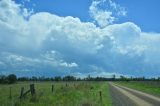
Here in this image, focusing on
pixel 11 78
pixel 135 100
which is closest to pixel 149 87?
pixel 135 100

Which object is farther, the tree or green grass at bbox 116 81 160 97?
the tree

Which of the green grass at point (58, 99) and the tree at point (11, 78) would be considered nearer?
the green grass at point (58, 99)

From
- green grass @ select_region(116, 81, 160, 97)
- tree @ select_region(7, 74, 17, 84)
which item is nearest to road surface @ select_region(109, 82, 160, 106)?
green grass @ select_region(116, 81, 160, 97)

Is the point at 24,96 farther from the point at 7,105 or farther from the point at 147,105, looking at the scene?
the point at 147,105

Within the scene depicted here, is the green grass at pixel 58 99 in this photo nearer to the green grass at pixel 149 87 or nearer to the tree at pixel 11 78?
the green grass at pixel 149 87

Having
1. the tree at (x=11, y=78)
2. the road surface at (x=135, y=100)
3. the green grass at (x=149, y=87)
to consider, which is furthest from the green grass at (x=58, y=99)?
the tree at (x=11, y=78)

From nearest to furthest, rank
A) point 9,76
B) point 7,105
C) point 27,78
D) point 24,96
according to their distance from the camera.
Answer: point 7,105 → point 24,96 → point 9,76 → point 27,78

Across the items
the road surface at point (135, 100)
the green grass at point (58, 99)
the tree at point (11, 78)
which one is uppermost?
the tree at point (11, 78)

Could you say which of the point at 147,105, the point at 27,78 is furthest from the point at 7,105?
the point at 27,78

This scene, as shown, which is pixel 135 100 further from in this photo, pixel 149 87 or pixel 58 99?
pixel 149 87

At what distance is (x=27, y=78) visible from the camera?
19138cm

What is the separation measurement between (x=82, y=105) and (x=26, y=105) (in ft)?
11.3

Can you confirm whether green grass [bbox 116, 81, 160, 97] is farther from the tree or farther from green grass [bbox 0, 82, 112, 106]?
the tree

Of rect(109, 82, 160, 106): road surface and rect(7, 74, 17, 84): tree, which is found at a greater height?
rect(7, 74, 17, 84): tree
